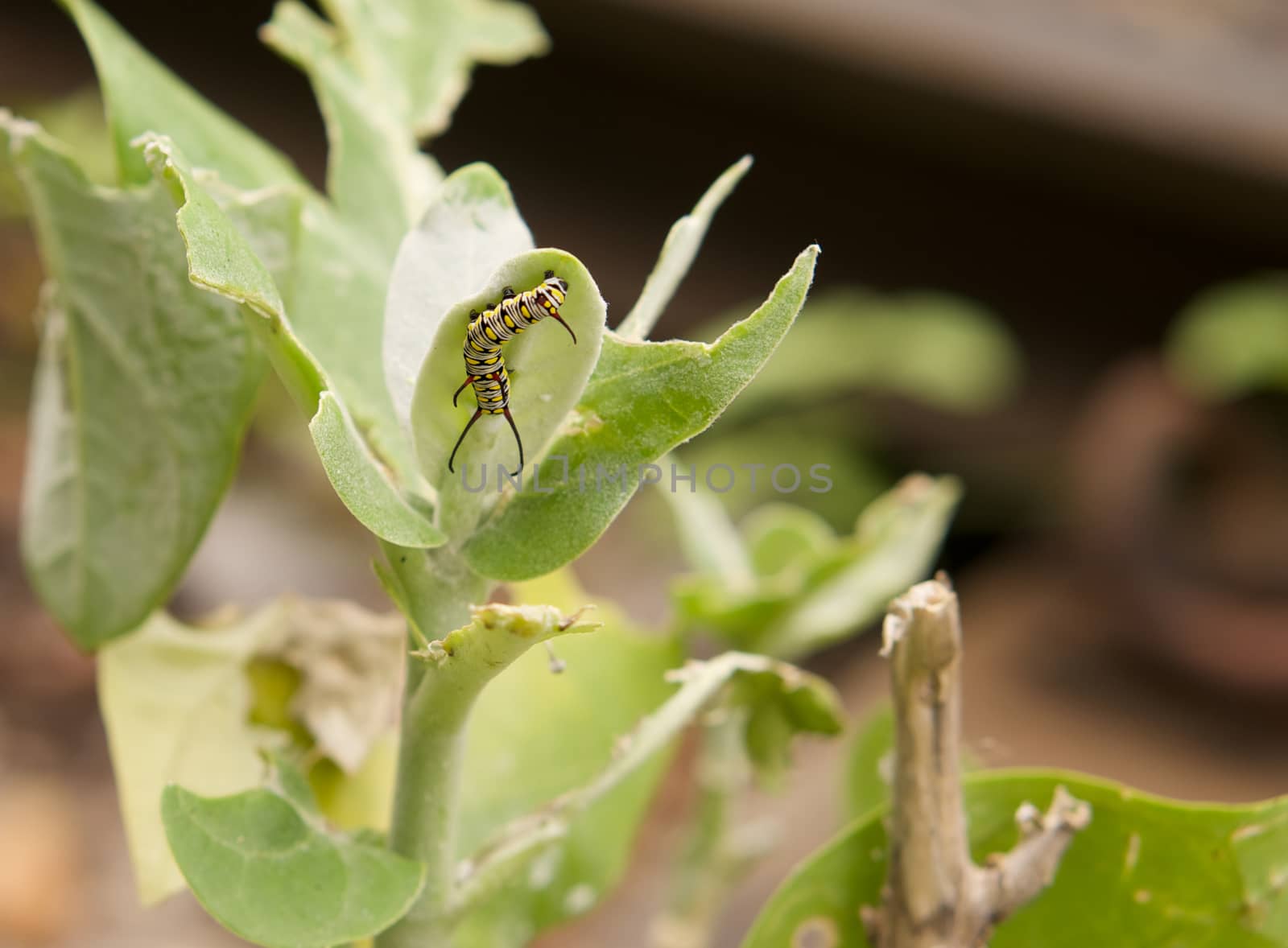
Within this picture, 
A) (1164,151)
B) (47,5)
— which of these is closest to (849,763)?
(1164,151)

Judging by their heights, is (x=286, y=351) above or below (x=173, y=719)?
above

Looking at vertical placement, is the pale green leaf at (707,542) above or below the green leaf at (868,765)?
above

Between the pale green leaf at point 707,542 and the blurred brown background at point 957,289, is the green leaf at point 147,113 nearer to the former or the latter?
the pale green leaf at point 707,542

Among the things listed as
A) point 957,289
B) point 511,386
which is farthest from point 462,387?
point 957,289

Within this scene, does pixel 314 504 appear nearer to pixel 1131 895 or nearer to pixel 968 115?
pixel 968 115

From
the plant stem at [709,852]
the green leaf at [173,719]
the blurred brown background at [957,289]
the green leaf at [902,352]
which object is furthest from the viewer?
the green leaf at [902,352]

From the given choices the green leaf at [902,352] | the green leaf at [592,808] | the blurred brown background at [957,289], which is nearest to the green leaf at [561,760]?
the green leaf at [592,808]

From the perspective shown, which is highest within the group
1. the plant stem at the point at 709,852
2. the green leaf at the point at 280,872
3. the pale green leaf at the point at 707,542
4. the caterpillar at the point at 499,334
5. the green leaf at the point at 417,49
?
the green leaf at the point at 417,49

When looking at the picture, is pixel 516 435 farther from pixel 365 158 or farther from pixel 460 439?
pixel 365 158
